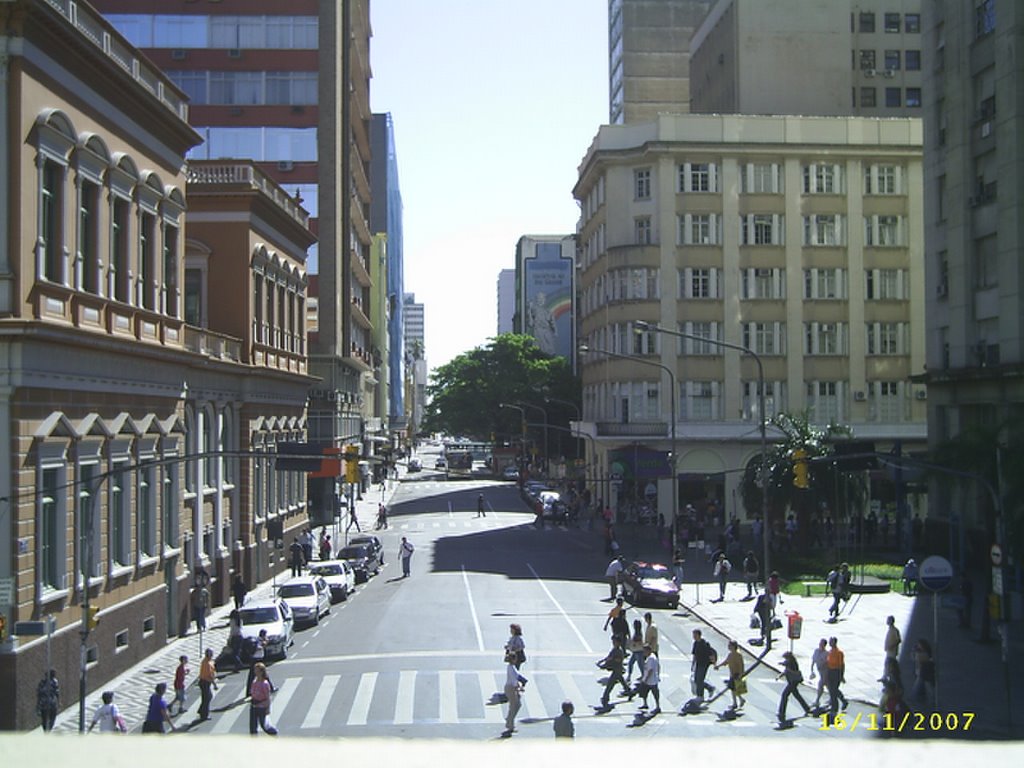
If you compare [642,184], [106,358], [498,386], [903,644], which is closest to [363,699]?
[106,358]

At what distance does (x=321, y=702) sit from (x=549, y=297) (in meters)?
148

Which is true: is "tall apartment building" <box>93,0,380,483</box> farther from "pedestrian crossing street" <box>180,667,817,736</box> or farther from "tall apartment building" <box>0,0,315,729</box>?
"pedestrian crossing street" <box>180,667,817,736</box>

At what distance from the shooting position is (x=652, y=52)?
110 metres

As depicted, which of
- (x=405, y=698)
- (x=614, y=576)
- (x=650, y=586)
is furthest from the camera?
(x=614, y=576)

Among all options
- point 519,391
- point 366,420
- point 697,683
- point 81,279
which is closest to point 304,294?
point 81,279

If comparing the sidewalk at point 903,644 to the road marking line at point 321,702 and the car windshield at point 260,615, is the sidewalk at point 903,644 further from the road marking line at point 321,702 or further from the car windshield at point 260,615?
the car windshield at point 260,615

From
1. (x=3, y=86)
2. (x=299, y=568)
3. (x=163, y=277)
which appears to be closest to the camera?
(x=3, y=86)

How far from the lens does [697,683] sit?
2316cm

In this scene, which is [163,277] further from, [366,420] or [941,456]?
[366,420]

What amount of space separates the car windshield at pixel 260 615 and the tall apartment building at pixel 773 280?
3798cm

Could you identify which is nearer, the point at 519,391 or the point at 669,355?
the point at 669,355

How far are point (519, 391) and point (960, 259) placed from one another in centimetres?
7442

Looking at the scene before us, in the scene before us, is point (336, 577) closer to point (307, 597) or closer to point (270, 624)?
point (307, 597)

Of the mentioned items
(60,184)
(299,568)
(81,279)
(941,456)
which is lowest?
(299,568)
